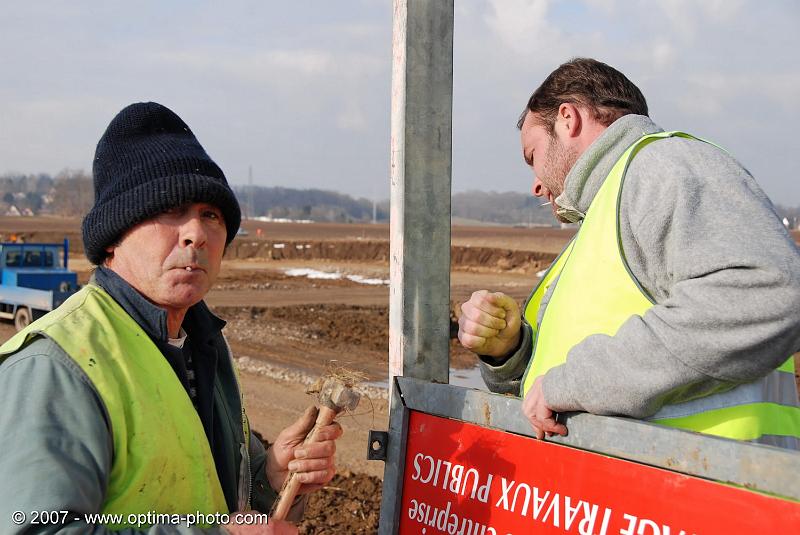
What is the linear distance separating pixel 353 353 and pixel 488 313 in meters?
12.0

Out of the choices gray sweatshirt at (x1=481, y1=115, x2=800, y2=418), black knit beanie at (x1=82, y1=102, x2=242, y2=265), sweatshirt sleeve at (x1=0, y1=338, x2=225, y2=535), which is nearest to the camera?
sweatshirt sleeve at (x1=0, y1=338, x2=225, y2=535)

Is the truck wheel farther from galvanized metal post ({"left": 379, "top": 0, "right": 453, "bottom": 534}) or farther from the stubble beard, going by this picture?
the stubble beard

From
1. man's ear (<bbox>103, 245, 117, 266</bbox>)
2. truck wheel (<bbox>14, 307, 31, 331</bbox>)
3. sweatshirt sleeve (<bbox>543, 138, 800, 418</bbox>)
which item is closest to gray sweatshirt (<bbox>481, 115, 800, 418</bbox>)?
sweatshirt sleeve (<bbox>543, 138, 800, 418</bbox>)

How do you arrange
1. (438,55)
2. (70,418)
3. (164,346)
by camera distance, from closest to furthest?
(70,418), (164,346), (438,55)

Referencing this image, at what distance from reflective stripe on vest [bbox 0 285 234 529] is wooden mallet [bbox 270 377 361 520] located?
183mm

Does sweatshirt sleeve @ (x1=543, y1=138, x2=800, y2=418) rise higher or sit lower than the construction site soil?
higher

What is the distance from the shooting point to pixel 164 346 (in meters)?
2.29

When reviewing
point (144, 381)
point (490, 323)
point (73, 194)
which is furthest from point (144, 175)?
point (73, 194)

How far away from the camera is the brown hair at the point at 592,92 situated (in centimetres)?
284

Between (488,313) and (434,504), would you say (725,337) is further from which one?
(434,504)

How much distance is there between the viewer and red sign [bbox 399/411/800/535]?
201 centimetres

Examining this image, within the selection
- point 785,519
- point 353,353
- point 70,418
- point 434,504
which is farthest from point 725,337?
point 353,353

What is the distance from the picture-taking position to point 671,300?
220 cm

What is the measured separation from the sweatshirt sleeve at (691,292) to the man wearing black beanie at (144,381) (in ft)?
2.55
